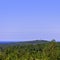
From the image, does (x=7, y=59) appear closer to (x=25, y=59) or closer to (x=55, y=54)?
(x=25, y=59)

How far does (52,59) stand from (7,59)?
12758 millimetres

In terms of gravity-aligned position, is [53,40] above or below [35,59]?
above

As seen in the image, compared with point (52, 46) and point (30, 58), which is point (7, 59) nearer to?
point (30, 58)

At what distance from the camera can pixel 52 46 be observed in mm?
91625

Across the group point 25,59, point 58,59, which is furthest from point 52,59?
point 25,59

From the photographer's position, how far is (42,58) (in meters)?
75.8

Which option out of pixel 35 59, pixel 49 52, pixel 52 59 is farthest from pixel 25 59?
pixel 49 52

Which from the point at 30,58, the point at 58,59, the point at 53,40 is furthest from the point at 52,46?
the point at 30,58

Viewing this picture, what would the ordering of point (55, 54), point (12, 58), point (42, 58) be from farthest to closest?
point (55, 54), point (12, 58), point (42, 58)

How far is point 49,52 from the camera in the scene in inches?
3536

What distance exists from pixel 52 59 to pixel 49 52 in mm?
7757

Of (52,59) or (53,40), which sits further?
(53,40)

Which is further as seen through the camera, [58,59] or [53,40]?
[53,40]

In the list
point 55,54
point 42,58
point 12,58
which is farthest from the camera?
point 55,54
